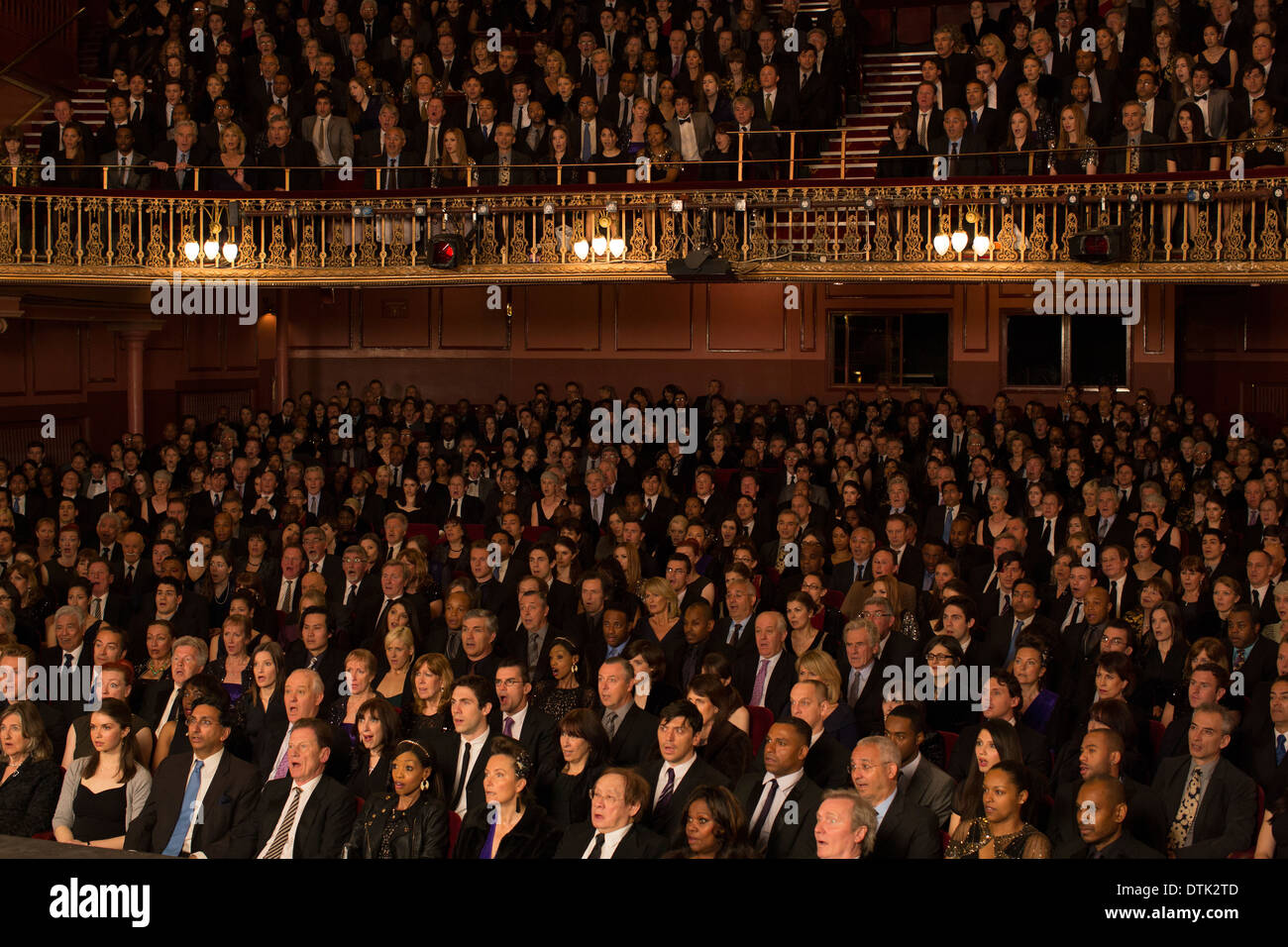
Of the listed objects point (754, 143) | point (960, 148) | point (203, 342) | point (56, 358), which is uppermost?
point (754, 143)

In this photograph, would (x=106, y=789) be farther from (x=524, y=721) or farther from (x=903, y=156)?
(x=903, y=156)

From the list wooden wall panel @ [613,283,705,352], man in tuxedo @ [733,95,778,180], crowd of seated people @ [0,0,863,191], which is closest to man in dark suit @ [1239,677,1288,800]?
crowd of seated people @ [0,0,863,191]

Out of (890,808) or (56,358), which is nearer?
(890,808)

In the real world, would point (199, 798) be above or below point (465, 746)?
below

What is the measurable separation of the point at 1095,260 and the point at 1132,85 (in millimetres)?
2285

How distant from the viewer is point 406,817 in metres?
3.85

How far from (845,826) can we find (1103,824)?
27.7 inches

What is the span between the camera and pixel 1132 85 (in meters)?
10.6

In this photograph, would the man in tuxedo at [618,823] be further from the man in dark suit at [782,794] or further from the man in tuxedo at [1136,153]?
the man in tuxedo at [1136,153]

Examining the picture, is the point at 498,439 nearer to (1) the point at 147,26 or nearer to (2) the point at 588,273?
(2) the point at 588,273

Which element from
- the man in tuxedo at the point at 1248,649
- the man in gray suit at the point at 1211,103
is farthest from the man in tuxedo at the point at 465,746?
the man in gray suit at the point at 1211,103

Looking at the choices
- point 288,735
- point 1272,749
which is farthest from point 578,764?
point 1272,749

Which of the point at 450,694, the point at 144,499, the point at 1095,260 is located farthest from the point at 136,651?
the point at 1095,260

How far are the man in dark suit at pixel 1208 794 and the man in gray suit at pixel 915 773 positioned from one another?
2.01 ft
